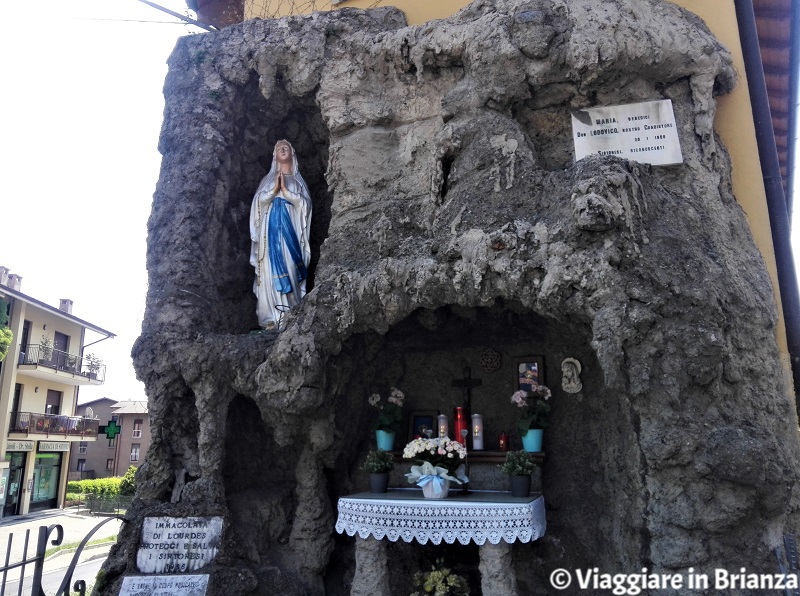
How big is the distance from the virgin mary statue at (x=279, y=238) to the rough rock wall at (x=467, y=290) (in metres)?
0.38

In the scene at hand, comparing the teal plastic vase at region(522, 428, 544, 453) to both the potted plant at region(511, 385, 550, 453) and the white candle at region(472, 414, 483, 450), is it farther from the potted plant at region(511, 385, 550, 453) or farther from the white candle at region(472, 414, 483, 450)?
the white candle at region(472, 414, 483, 450)

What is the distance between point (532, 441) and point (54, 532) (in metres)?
12.4

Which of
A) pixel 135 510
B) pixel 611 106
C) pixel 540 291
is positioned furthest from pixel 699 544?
pixel 135 510

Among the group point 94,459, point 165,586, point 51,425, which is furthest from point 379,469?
point 94,459

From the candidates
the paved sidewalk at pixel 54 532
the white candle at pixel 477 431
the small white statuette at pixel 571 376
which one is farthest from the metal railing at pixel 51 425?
the small white statuette at pixel 571 376

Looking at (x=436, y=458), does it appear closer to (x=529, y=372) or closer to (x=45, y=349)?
(x=529, y=372)

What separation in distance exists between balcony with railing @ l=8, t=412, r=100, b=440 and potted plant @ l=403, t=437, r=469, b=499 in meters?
18.5

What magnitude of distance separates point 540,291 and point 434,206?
1456 millimetres

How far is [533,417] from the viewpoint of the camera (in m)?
5.50

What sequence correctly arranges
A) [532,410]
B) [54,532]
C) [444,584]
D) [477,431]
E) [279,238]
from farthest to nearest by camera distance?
[54,532]
[279,238]
[477,431]
[532,410]
[444,584]

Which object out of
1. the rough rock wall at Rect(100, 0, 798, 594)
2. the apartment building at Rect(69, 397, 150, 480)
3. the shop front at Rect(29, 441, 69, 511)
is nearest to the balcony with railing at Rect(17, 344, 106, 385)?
the shop front at Rect(29, 441, 69, 511)

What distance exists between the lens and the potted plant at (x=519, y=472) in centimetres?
504

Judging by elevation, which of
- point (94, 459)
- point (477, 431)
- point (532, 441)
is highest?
point (477, 431)

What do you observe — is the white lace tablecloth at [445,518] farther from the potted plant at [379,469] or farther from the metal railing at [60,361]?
the metal railing at [60,361]
